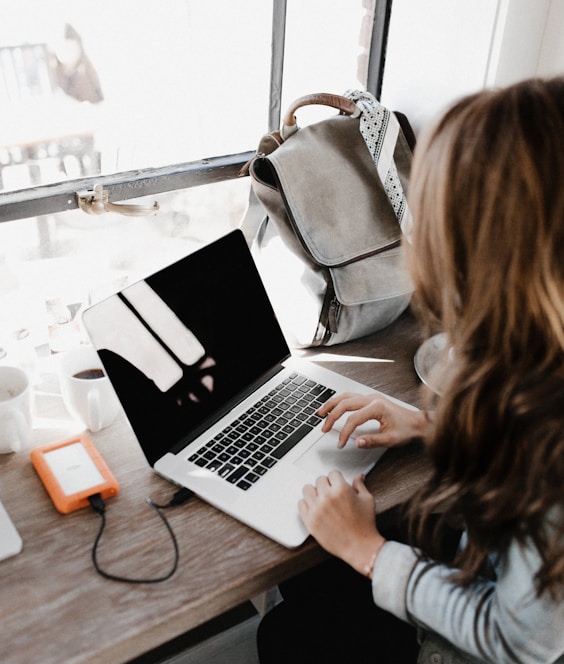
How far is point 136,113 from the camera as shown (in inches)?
48.3

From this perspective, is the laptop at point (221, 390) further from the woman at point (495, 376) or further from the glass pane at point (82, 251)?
the glass pane at point (82, 251)

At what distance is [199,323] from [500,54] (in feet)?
2.49

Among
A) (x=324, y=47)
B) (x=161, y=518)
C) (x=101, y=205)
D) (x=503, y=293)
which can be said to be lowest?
(x=161, y=518)

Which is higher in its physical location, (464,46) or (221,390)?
(464,46)

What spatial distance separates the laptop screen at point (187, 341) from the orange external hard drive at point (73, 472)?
7 cm

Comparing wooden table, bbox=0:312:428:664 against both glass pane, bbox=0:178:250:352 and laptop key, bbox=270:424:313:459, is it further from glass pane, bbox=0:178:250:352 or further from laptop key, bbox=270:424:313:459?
glass pane, bbox=0:178:250:352

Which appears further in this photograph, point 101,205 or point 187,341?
point 101,205

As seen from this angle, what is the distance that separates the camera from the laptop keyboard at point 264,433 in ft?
2.88

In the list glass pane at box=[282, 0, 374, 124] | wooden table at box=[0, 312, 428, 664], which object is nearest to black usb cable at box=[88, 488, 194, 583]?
wooden table at box=[0, 312, 428, 664]

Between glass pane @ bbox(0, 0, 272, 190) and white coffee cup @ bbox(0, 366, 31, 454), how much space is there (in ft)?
1.16

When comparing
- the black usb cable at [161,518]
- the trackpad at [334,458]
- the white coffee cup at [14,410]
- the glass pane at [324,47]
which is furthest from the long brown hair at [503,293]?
the glass pane at [324,47]

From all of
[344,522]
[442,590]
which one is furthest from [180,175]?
[442,590]

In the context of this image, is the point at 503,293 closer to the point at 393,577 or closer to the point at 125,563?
the point at 393,577

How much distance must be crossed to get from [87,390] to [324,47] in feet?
2.97
